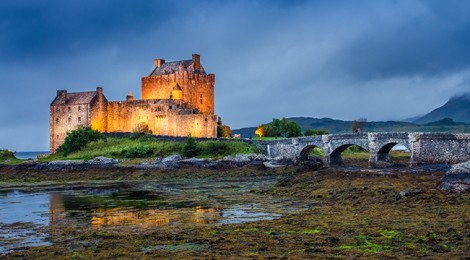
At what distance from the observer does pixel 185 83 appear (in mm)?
78625

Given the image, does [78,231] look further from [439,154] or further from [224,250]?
[439,154]

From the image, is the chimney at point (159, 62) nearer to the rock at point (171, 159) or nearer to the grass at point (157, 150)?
the grass at point (157, 150)

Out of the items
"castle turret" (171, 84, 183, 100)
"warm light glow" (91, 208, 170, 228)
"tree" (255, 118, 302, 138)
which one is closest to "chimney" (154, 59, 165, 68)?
"castle turret" (171, 84, 183, 100)

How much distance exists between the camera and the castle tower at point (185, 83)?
259 feet

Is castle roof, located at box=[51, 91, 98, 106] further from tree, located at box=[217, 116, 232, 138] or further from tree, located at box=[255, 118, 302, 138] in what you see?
tree, located at box=[255, 118, 302, 138]

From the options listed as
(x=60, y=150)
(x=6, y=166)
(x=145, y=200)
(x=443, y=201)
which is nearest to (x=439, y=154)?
(x=443, y=201)

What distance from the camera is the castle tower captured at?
78812 millimetres

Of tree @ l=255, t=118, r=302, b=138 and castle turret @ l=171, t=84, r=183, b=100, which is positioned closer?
castle turret @ l=171, t=84, r=183, b=100

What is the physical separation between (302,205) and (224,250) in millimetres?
11090

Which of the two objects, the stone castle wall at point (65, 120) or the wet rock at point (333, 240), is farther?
the stone castle wall at point (65, 120)

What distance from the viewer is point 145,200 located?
29.4 m

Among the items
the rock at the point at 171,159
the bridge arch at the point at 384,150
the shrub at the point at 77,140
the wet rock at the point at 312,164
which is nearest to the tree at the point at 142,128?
the shrub at the point at 77,140

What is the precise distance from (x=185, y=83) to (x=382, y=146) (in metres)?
35.8

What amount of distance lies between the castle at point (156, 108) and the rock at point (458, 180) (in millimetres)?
46869
